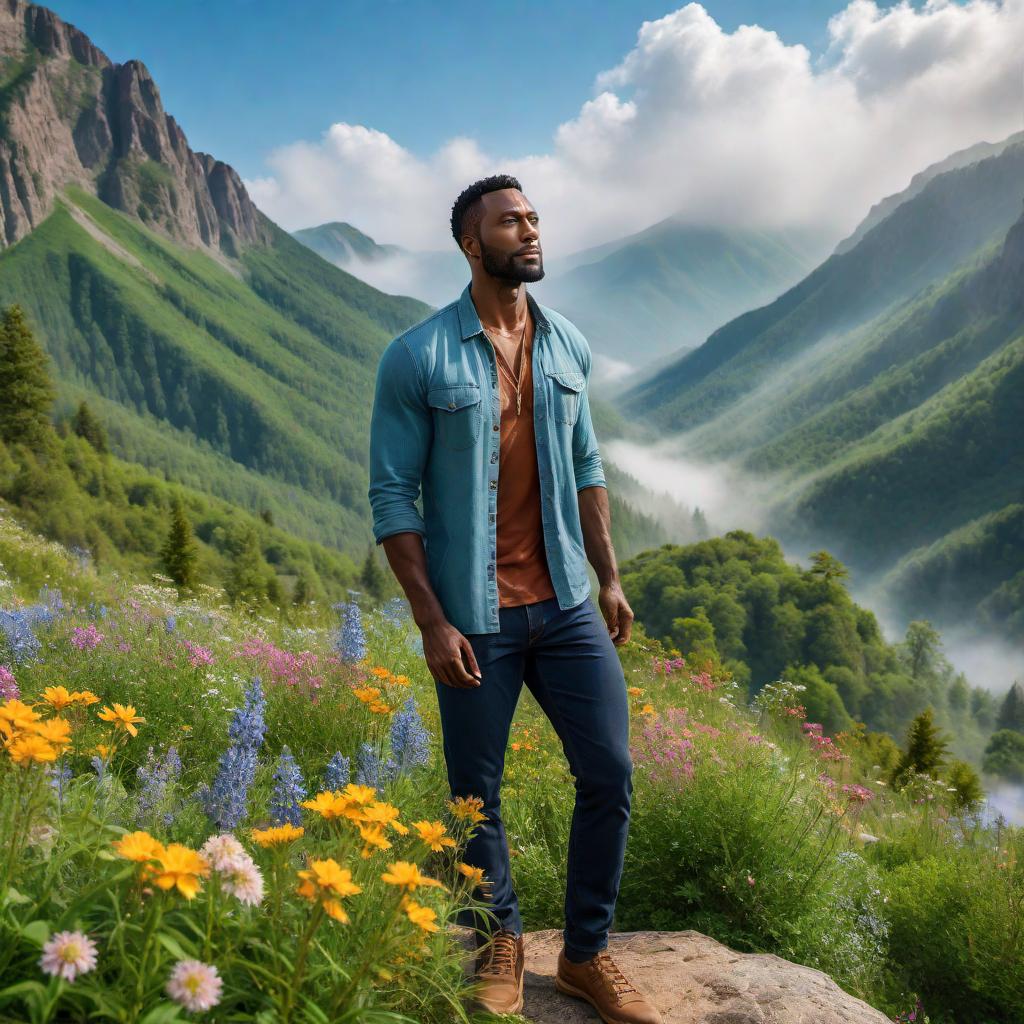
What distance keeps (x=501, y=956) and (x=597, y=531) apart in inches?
59.5

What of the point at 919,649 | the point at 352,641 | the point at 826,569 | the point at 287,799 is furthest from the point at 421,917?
the point at 919,649

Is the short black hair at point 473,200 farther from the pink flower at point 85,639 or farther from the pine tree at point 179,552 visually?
the pine tree at point 179,552

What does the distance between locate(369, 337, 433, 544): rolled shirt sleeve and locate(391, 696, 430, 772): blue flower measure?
989 mm

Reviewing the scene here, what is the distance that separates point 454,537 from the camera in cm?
294

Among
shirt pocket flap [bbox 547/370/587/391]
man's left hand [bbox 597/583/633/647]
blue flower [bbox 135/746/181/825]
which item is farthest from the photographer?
man's left hand [bbox 597/583/633/647]

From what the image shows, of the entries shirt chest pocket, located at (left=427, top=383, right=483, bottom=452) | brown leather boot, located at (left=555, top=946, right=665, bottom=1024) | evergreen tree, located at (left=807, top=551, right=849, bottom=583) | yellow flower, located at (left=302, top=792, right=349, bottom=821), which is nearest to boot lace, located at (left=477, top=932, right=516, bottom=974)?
brown leather boot, located at (left=555, top=946, right=665, bottom=1024)

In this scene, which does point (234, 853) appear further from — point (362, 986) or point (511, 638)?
point (511, 638)

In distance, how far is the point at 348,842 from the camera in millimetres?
2018

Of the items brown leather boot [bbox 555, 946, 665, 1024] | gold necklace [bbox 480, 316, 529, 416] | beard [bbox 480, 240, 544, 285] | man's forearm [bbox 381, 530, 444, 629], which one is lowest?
brown leather boot [bbox 555, 946, 665, 1024]

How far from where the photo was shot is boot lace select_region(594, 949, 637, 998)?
9.52 feet

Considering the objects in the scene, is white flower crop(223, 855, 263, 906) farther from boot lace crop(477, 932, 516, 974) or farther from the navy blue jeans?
boot lace crop(477, 932, 516, 974)

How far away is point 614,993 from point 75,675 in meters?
3.29

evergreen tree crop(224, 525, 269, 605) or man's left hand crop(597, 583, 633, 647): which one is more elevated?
man's left hand crop(597, 583, 633, 647)

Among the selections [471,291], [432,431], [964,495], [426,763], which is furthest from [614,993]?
[964,495]
